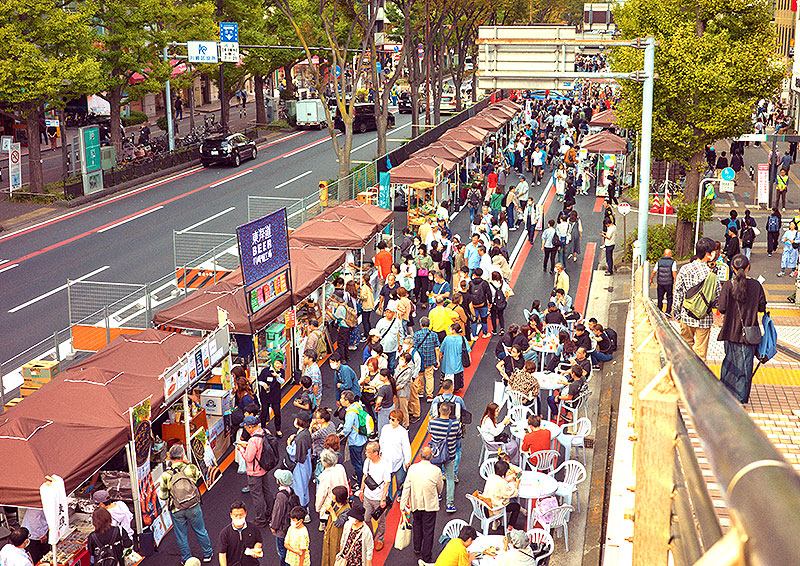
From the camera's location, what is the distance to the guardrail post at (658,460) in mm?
1794

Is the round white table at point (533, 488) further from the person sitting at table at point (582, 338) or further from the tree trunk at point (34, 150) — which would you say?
the tree trunk at point (34, 150)

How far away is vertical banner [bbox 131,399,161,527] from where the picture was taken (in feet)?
39.1

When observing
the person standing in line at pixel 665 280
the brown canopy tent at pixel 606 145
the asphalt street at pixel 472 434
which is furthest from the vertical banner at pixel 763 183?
the person standing in line at pixel 665 280

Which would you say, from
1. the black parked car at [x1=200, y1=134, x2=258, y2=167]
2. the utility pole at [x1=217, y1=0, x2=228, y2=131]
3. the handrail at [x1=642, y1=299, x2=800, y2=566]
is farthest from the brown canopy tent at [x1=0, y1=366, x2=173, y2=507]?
the utility pole at [x1=217, y1=0, x2=228, y2=131]

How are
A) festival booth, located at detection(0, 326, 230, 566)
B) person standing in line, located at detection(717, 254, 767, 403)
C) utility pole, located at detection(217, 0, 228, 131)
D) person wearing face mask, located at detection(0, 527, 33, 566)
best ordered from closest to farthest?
person wearing face mask, located at detection(0, 527, 33, 566) < person standing in line, located at detection(717, 254, 767, 403) < festival booth, located at detection(0, 326, 230, 566) < utility pole, located at detection(217, 0, 228, 131)

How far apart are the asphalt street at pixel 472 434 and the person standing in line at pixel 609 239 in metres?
0.55

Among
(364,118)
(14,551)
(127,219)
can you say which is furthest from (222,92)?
(14,551)

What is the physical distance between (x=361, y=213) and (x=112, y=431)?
12.9 m

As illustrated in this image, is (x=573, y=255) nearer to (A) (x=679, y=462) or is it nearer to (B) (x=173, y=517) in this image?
(B) (x=173, y=517)

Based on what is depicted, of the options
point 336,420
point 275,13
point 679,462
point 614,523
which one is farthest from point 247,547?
point 275,13

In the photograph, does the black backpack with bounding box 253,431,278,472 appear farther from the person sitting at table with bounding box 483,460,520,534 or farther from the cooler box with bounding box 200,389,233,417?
the person sitting at table with bounding box 483,460,520,534

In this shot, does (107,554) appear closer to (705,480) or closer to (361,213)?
(705,480)

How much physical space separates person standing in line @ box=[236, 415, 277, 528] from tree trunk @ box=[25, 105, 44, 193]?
88.6 ft

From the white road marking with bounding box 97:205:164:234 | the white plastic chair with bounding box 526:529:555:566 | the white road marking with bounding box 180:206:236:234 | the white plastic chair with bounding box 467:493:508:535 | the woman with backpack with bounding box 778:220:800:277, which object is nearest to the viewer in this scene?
the white plastic chair with bounding box 526:529:555:566
